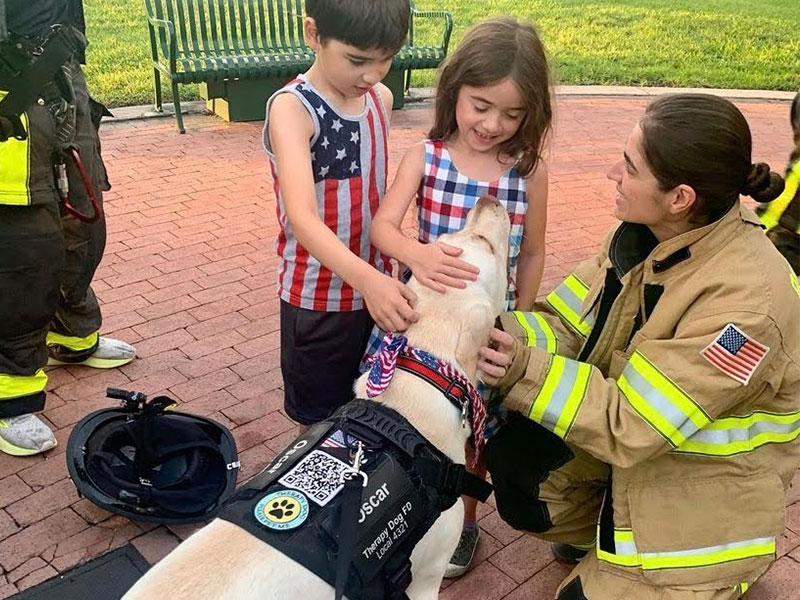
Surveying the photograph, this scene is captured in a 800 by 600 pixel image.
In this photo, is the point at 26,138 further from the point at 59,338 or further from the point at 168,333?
the point at 168,333

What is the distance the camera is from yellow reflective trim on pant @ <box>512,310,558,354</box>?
9.54 ft

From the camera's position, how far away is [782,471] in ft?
8.49

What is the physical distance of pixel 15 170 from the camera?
10.5 ft

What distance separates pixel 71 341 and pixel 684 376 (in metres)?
3.28

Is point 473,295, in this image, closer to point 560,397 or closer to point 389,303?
point 389,303

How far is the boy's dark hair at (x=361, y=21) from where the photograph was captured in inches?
101

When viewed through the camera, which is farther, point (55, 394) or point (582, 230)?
point (582, 230)

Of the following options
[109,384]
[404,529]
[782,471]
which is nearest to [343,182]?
[404,529]

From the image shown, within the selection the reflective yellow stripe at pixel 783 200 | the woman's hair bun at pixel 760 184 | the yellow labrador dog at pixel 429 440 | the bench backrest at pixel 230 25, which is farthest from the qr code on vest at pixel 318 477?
the bench backrest at pixel 230 25

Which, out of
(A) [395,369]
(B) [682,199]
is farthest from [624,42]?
(A) [395,369]

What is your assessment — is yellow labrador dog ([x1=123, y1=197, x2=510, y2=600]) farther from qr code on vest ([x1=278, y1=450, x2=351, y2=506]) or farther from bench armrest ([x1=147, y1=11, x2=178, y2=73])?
bench armrest ([x1=147, y1=11, x2=178, y2=73])

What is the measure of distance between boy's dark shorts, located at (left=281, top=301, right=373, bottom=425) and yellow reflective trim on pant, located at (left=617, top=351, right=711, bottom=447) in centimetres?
117

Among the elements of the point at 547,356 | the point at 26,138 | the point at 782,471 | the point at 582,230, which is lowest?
the point at 582,230

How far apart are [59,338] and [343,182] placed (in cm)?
224
